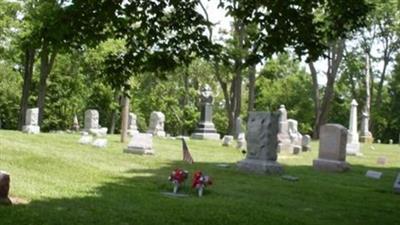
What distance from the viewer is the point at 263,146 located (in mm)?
17344

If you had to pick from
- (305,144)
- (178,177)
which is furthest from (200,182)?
(305,144)

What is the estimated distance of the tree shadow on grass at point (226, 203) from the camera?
897 centimetres

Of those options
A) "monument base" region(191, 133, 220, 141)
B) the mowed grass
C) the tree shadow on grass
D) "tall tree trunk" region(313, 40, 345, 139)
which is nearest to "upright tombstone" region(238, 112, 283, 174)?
the mowed grass

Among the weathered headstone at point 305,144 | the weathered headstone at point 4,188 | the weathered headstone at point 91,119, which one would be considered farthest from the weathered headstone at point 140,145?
the weathered headstone at point 91,119

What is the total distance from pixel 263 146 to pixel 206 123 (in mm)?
21142

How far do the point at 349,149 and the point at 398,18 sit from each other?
26490mm

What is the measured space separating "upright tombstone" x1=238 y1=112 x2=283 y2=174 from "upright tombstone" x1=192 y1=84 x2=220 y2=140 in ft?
62.8

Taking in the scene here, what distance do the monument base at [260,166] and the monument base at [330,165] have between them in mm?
2556

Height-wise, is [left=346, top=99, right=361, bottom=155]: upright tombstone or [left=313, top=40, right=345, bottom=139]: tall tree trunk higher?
[left=313, top=40, right=345, bottom=139]: tall tree trunk

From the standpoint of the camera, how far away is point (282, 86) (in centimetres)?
6681

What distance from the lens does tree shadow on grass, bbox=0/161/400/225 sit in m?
8.97

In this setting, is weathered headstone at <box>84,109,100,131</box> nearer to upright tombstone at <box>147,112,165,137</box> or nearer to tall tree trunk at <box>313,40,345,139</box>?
upright tombstone at <box>147,112,165,137</box>

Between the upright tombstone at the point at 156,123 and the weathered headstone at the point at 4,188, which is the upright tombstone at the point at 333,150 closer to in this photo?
the weathered headstone at the point at 4,188

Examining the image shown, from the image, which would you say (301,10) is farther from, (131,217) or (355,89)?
(355,89)
